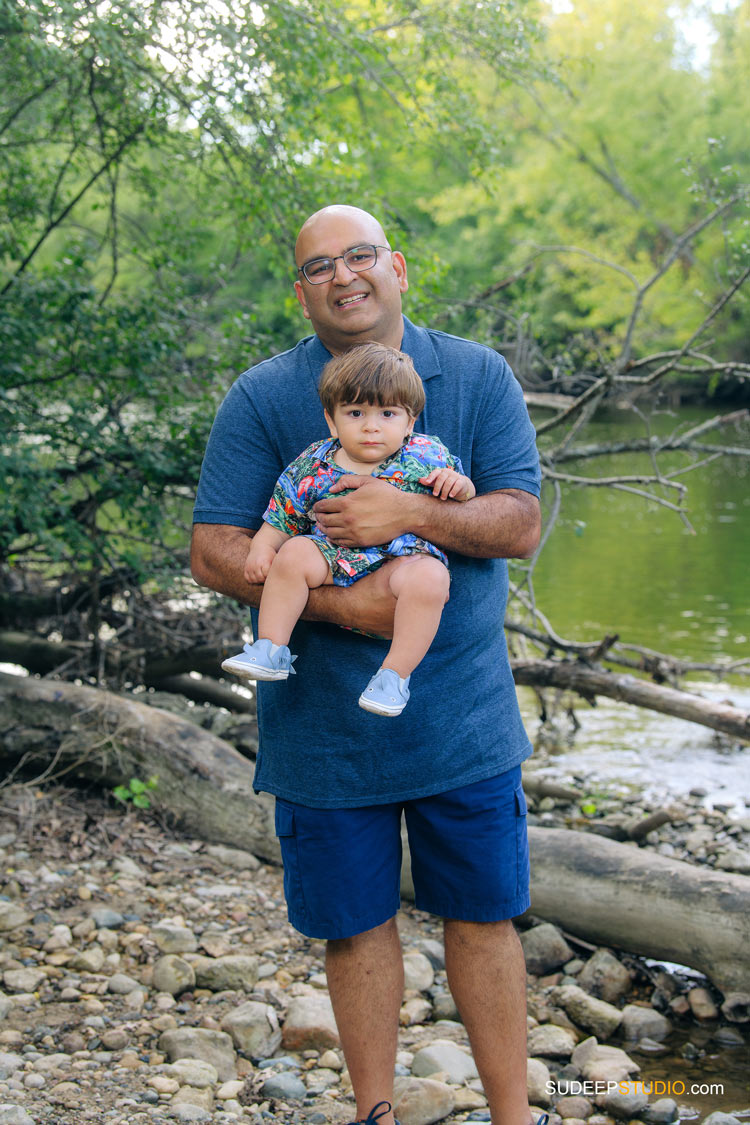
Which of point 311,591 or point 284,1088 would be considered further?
point 284,1088

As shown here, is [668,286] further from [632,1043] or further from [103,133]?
[632,1043]

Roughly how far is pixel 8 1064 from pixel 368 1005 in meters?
1.05

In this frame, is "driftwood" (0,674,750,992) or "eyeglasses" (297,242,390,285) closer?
"eyeglasses" (297,242,390,285)

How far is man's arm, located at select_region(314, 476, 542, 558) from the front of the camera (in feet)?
7.23

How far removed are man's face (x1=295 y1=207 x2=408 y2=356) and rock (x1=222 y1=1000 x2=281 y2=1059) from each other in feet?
6.41

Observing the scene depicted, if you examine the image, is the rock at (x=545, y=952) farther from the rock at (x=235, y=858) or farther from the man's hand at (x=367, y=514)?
the man's hand at (x=367, y=514)

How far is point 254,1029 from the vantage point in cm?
305

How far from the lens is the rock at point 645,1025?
327 centimetres

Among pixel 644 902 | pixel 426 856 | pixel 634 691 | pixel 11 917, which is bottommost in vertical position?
pixel 11 917

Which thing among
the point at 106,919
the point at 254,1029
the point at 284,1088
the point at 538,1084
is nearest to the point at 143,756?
the point at 106,919

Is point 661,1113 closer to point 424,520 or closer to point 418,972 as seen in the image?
point 418,972

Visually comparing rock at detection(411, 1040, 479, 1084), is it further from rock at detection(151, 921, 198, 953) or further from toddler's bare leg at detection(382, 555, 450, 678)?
toddler's bare leg at detection(382, 555, 450, 678)

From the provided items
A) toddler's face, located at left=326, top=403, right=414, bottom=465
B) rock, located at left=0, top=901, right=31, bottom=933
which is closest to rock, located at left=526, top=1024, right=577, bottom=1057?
rock, located at left=0, top=901, right=31, bottom=933

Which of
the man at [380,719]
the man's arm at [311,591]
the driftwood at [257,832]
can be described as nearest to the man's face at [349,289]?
the man at [380,719]
